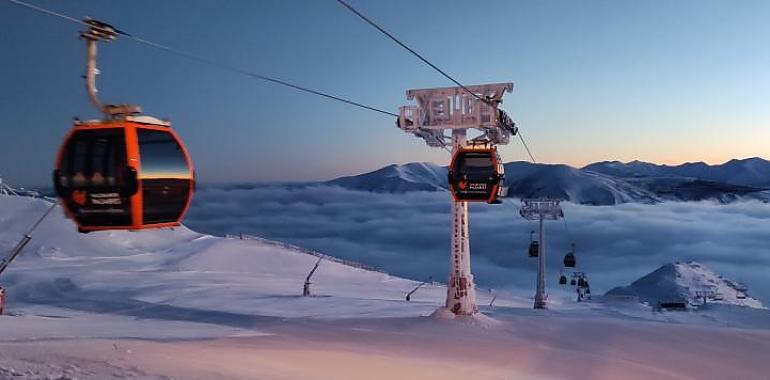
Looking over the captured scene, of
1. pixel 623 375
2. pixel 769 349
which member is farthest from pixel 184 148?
pixel 769 349

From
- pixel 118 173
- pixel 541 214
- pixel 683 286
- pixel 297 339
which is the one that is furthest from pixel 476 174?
pixel 683 286

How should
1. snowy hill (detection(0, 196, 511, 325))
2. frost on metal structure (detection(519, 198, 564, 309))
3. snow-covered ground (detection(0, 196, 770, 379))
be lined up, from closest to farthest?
snow-covered ground (detection(0, 196, 770, 379)) < snowy hill (detection(0, 196, 511, 325)) < frost on metal structure (detection(519, 198, 564, 309))

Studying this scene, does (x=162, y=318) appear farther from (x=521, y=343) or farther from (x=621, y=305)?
(x=621, y=305)

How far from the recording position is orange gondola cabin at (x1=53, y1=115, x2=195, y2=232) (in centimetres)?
843

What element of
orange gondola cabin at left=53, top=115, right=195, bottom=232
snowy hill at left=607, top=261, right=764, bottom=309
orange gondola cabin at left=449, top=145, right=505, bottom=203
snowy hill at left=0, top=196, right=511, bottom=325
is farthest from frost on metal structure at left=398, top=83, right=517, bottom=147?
snowy hill at left=607, top=261, right=764, bottom=309

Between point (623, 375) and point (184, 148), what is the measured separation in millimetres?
10317

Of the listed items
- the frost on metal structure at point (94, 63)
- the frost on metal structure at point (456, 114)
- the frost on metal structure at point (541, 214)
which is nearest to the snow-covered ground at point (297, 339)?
the frost on metal structure at point (94, 63)

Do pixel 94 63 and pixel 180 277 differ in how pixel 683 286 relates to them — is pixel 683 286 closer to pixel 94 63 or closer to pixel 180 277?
→ pixel 180 277

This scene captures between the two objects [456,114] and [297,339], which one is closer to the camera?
[297,339]

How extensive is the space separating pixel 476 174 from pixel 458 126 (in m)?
3.12

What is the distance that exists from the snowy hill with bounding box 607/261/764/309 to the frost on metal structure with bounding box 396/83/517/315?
275 feet

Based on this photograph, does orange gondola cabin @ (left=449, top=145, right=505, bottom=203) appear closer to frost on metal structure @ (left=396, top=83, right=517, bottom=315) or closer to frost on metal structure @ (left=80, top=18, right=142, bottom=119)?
frost on metal structure @ (left=396, top=83, right=517, bottom=315)

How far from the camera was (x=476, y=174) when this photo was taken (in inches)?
623

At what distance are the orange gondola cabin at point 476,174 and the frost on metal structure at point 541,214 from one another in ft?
87.3
